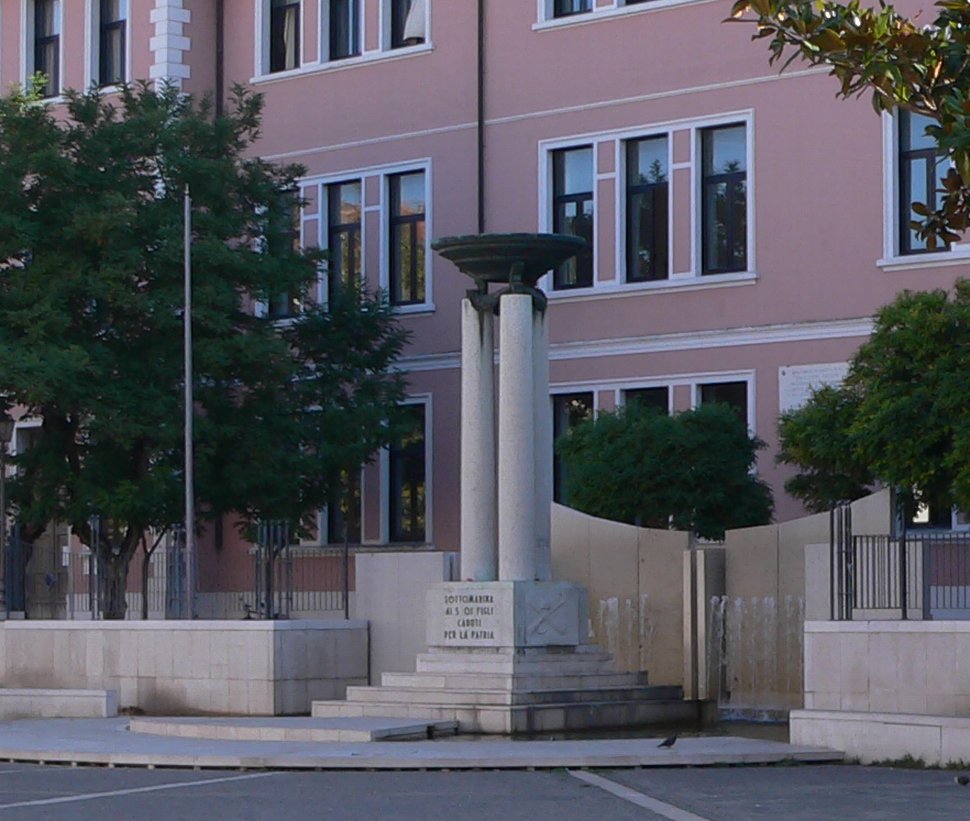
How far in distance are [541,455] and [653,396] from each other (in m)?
8.39

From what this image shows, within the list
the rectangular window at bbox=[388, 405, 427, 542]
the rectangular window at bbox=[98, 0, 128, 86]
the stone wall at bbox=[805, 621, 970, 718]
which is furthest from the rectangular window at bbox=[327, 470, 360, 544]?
the stone wall at bbox=[805, 621, 970, 718]

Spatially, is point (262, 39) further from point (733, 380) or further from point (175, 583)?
point (175, 583)

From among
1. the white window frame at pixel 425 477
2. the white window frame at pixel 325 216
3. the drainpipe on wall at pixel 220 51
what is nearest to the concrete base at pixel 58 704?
the white window frame at pixel 425 477

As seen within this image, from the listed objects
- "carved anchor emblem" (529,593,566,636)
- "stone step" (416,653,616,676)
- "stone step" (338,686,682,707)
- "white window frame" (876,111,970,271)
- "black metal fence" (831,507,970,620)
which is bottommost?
"stone step" (338,686,682,707)

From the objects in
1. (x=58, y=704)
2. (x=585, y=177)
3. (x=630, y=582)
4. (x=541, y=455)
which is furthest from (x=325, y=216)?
(x=541, y=455)

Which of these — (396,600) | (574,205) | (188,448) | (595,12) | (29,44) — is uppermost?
(29,44)

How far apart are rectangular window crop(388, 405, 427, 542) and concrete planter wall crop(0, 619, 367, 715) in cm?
880

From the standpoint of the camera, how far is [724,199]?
112 feet

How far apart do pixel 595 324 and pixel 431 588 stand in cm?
974

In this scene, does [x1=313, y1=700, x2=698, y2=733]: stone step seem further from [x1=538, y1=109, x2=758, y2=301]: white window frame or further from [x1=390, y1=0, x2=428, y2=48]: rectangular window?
[x1=390, y1=0, x2=428, y2=48]: rectangular window

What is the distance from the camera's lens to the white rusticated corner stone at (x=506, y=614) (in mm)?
26219

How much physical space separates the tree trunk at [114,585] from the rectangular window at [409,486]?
20.0ft

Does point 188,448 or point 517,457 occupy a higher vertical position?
point 188,448

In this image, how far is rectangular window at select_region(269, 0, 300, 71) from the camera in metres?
40.5
